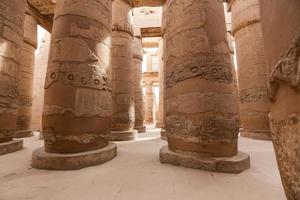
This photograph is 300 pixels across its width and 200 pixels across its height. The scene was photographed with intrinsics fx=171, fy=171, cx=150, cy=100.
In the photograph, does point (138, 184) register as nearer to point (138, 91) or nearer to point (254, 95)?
point (254, 95)

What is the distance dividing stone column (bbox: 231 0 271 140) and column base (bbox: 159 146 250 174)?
12.4 ft

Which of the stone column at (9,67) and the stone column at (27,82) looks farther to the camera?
the stone column at (27,82)

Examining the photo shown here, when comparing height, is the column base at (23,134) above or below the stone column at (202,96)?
below

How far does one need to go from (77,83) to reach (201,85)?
1.99m

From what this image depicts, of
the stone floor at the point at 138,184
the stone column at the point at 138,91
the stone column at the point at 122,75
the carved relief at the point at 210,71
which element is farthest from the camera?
the stone column at the point at 138,91

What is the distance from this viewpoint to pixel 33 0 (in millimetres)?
7332

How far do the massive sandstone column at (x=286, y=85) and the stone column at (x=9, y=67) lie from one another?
4.49 m

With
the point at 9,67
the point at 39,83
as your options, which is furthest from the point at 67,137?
the point at 39,83

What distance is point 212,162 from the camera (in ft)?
7.70

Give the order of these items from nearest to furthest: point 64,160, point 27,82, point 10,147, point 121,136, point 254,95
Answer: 1. point 64,160
2. point 10,147
3. point 121,136
4. point 254,95
5. point 27,82

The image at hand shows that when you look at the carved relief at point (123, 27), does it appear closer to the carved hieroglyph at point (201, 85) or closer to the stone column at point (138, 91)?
the stone column at point (138, 91)

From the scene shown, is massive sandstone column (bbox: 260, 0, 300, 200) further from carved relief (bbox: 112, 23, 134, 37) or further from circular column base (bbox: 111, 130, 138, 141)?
carved relief (bbox: 112, 23, 134, 37)

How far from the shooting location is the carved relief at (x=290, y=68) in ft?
2.55

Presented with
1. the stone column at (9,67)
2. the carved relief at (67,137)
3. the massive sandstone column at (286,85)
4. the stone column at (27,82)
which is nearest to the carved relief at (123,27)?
the stone column at (9,67)
